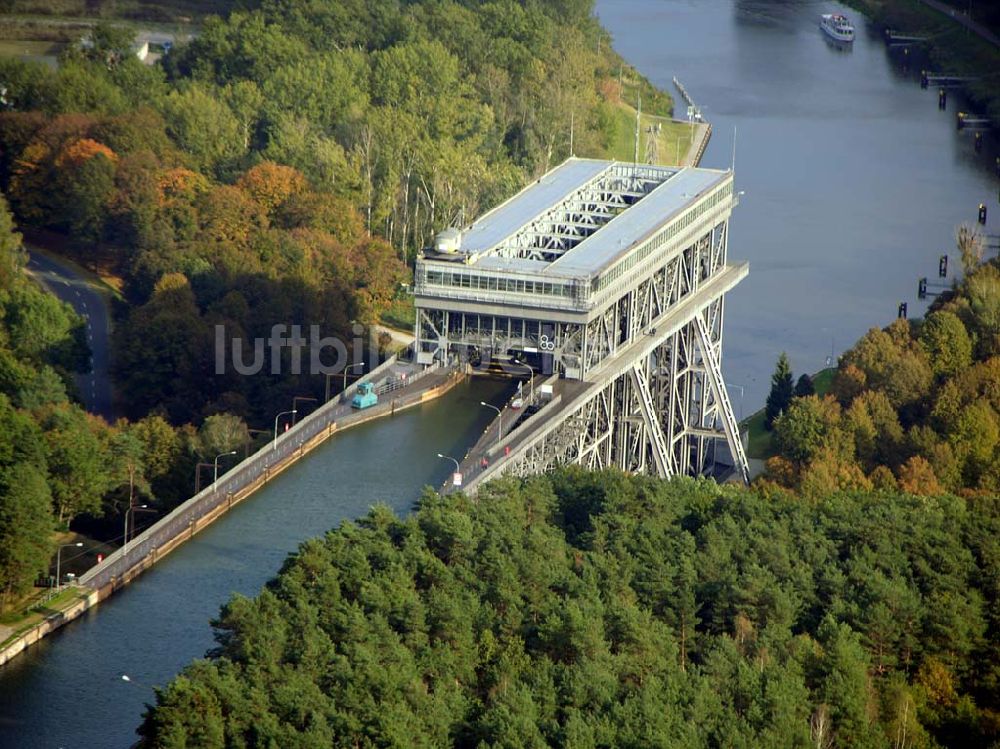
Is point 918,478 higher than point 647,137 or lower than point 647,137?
higher

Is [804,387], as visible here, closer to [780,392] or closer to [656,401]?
[780,392]

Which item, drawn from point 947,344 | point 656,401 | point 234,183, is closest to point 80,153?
point 234,183

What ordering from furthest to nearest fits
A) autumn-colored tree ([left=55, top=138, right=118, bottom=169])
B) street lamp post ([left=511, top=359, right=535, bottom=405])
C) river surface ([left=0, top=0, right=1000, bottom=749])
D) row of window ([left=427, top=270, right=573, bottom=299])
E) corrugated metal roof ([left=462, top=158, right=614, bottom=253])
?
autumn-colored tree ([left=55, top=138, right=118, bottom=169])
corrugated metal roof ([left=462, top=158, right=614, bottom=253])
row of window ([left=427, top=270, right=573, bottom=299])
street lamp post ([left=511, top=359, right=535, bottom=405])
river surface ([left=0, top=0, right=1000, bottom=749])

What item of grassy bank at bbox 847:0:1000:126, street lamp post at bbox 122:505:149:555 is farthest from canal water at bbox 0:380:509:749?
grassy bank at bbox 847:0:1000:126

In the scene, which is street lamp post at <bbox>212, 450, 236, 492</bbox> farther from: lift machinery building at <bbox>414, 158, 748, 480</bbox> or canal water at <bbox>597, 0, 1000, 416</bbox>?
canal water at <bbox>597, 0, 1000, 416</bbox>

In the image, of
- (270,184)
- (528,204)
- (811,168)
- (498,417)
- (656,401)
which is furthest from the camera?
(811,168)

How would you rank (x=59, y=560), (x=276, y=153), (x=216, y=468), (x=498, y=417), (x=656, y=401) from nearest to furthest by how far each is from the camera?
(x=59, y=560), (x=216, y=468), (x=498, y=417), (x=656, y=401), (x=276, y=153)

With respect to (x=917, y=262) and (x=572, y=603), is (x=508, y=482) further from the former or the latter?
(x=917, y=262)
